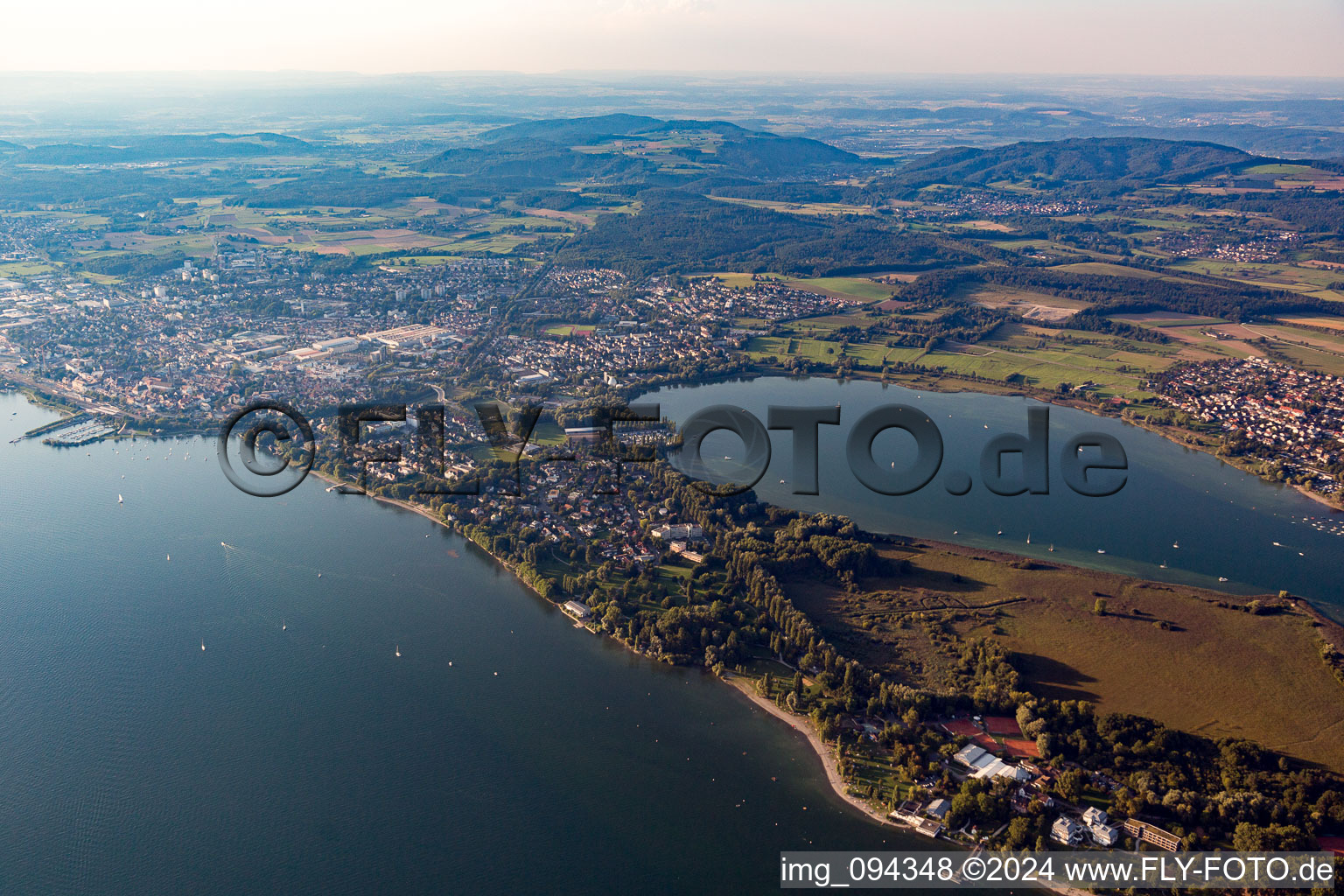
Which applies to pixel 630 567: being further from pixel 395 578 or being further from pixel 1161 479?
pixel 1161 479

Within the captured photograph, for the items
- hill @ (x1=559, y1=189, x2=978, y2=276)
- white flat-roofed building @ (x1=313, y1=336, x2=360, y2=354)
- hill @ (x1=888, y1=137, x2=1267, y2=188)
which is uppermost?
hill @ (x1=888, y1=137, x2=1267, y2=188)

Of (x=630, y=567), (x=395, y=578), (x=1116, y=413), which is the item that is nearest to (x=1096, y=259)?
(x=1116, y=413)

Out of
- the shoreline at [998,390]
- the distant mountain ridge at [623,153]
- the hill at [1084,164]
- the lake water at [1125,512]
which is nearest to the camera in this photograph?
the lake water at [1125,512]

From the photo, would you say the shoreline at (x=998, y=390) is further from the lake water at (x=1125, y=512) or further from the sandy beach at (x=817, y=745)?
the sandy beach at (x=817, y=745)

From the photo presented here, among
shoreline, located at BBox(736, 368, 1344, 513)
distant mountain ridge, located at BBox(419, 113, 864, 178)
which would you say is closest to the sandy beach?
shoreline, located at BBox(736, 368, 1344, 513)

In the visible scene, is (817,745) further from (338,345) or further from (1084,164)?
(1084,164)

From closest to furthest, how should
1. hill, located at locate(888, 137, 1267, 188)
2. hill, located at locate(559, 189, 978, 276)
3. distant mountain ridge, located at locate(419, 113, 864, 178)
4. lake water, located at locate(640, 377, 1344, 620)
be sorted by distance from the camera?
lake water, located at locate(640, 377, 1344, 620) < hill, located at locate(559, 189, 978, 276) < hill, located at locate(888, 137, 1267, 188) < distant mountain ridge, located at locate(419, 113, 864, 178)

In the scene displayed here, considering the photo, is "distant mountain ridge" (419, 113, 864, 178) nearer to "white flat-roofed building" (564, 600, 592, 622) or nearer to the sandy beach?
"white flat-roofed building" (564, 600, 592, 622)

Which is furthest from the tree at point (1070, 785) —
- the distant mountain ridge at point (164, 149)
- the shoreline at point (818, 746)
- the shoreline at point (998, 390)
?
the distant mountain ridge at point (164, 149)

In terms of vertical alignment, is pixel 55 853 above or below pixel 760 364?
below
